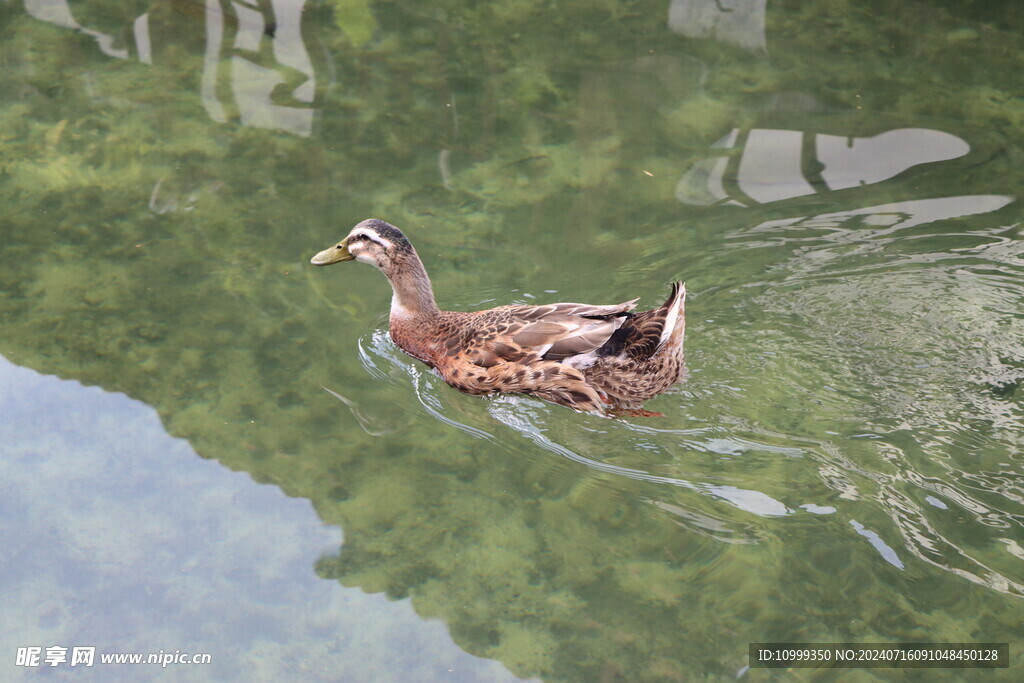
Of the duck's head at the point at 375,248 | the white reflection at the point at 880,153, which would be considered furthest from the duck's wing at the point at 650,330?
the white reflection at the point at 880,153

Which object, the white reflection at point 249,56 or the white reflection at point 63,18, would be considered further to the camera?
the white reflection at point 63,18

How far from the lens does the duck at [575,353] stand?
15.8ft

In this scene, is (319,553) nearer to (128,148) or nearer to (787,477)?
(787,477)

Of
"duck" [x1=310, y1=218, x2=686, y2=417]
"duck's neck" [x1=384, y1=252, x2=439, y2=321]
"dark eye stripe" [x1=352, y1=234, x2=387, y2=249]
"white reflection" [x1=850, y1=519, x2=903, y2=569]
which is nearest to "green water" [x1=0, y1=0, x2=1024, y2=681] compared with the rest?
"white reflection" [x1=850, y1=519, x2=903, y2=569]

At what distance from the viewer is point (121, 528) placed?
4336 millimetres

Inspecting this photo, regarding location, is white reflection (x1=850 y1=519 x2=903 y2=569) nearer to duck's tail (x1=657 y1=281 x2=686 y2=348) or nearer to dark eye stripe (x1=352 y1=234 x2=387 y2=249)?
duck's tail (x1=657 y1=281 x2=686 y2=348)

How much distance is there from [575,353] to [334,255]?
1.51 m

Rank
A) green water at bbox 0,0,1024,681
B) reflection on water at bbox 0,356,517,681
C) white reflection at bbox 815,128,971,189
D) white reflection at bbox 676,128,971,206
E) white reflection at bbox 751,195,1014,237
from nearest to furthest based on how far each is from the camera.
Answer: reflection on water at bbox 0,356,517,681
green water at bbox 0,0,1024,681
white reflection at bbox 751,195,1014,237
white reflection at bbox 676,128,971,206
white reflection at bbox 815,128,971,189

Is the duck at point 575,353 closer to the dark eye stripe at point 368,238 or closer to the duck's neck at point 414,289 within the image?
the duck's neck at point 414,289

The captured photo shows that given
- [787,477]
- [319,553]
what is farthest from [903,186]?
[319,553]

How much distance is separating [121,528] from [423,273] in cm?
195

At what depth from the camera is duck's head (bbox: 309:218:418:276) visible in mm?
5207

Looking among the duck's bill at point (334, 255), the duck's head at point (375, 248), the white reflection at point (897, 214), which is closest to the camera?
the duck's head at point (375, 248)

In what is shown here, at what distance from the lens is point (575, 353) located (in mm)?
4836
